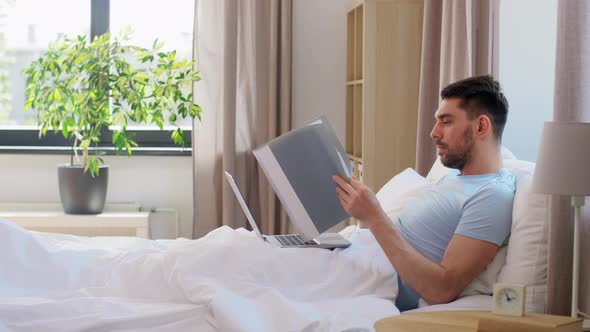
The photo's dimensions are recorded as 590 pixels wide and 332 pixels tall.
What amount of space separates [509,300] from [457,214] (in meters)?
0.68

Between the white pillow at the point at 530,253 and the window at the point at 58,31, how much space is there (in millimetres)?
2943

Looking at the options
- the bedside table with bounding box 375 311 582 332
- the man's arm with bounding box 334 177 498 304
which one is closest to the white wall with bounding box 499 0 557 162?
the man's arm with bounding box 334 177 498 304

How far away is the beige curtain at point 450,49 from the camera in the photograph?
10.2 ft

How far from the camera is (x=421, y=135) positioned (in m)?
3.58

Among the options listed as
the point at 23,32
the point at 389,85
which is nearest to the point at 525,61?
the point at 389,85

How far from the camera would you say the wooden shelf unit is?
3.94 metres

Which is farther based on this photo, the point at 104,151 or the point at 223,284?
the point at 104,151

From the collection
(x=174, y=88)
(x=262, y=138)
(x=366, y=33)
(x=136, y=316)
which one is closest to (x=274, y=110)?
(x=262, y=138)

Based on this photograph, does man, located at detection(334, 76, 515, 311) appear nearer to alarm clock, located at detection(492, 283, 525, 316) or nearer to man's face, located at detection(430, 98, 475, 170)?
man's face, located at detection(430, 98, 475, 170)

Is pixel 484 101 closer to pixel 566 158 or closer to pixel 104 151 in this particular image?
pixel 566 158

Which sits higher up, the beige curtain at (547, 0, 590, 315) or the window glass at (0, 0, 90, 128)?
the window glass at (0, 0, 90, 128)

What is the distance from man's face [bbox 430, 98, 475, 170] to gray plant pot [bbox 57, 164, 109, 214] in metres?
2.47

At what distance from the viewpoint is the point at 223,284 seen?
2094 millimetres

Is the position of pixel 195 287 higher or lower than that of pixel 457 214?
lower
